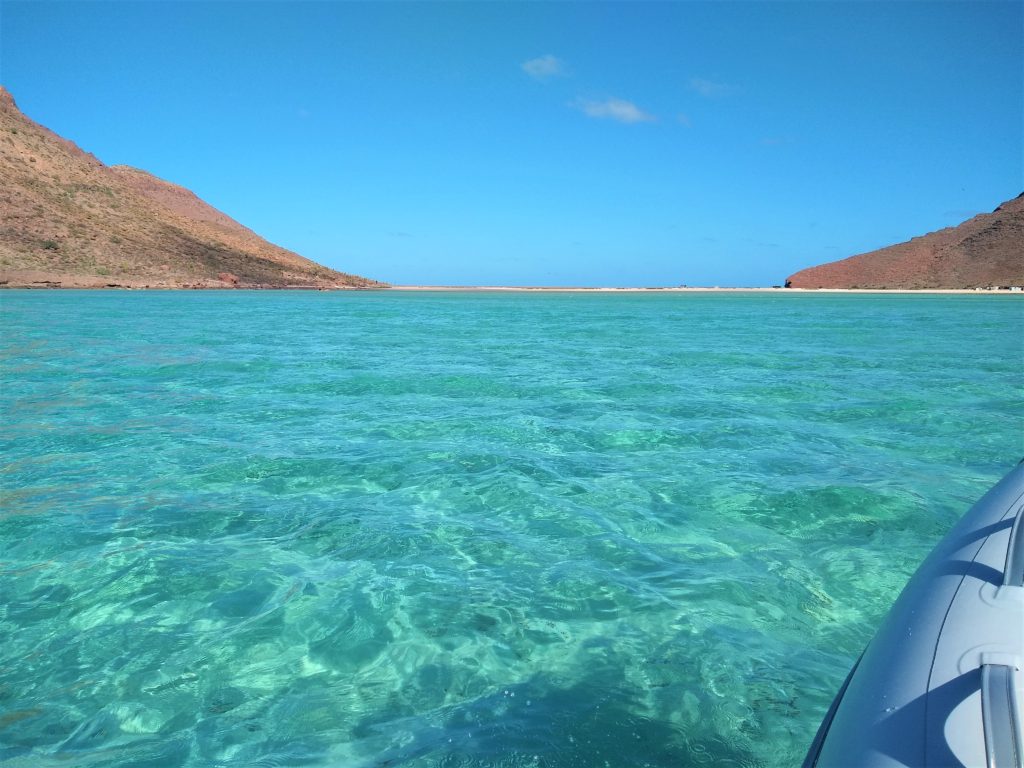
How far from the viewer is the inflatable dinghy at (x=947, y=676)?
4.64 feet

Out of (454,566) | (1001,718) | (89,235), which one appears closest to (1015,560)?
(1001,718)

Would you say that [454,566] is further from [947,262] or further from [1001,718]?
[947,262]

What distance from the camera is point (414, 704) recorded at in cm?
345

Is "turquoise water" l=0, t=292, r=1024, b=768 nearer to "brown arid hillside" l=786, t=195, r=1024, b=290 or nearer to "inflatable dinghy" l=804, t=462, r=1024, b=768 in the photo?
"inflatable dinghy" l=804, t=462, r=1024, b=768

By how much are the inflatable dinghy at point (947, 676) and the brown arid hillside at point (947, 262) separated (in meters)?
123

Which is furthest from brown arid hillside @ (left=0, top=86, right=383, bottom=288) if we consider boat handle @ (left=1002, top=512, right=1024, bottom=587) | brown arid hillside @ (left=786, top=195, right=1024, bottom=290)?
brown arid hillside @ (left=786, top=195, right=1024, bottom=290)

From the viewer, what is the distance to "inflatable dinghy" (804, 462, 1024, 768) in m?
1.42

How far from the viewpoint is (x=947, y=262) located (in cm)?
11288

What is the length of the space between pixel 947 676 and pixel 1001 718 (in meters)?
0.23

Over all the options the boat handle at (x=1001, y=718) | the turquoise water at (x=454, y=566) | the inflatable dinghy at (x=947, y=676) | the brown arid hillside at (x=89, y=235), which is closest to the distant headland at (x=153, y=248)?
the brown arid hillside at (x=89, y=235)

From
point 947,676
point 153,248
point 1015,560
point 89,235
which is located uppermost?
point 89,235

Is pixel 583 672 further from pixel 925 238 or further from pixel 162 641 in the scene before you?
pixel 925 238

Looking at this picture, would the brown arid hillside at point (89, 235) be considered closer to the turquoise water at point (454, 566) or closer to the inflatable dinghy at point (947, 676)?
the turquoise water at point (454, 566)

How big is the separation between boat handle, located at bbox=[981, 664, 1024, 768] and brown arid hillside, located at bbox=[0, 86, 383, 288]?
7417 cm
